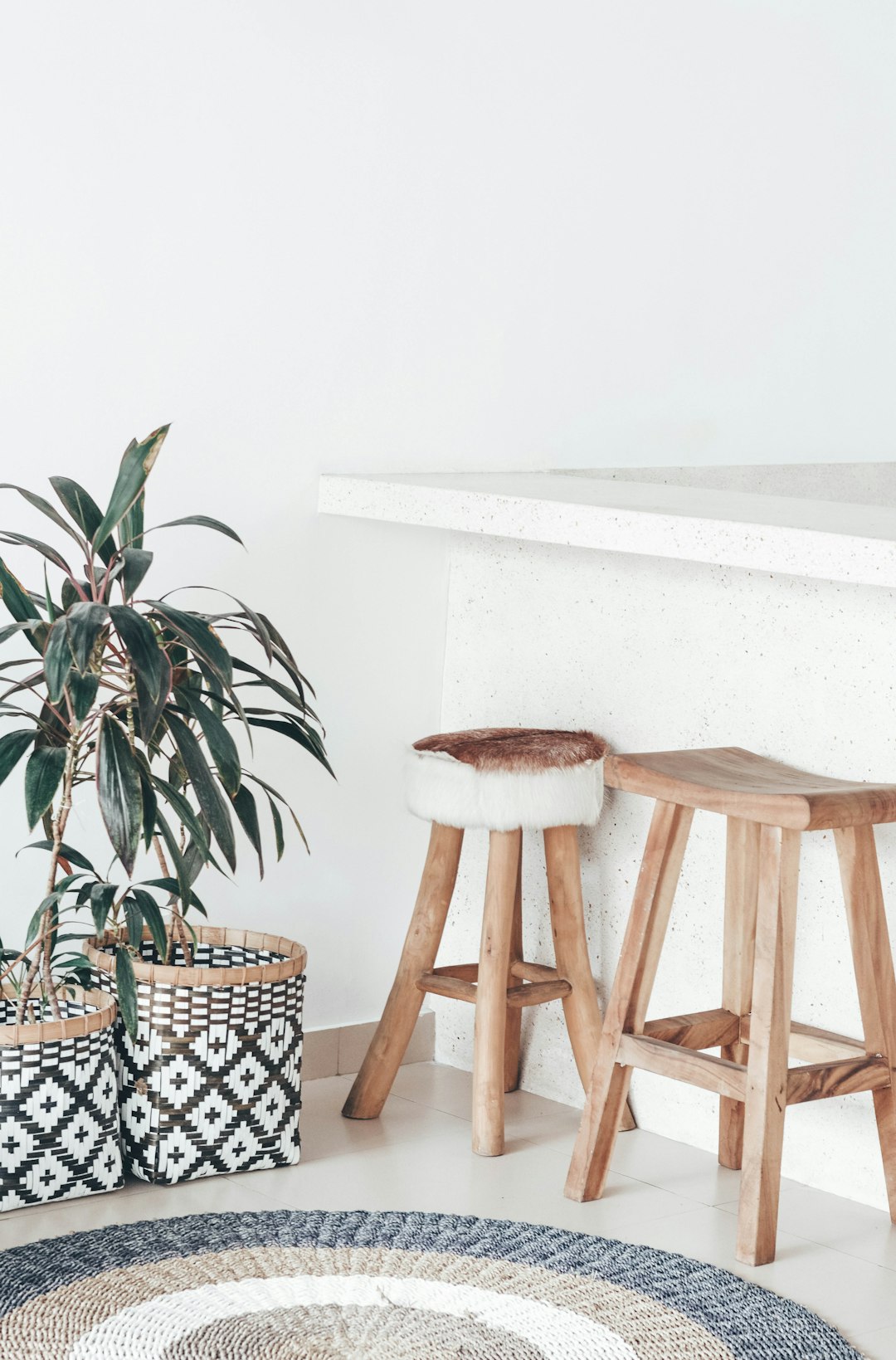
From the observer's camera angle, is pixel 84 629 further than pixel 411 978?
No

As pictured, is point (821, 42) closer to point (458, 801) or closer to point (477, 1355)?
point (458, 801)

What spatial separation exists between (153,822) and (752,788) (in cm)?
86

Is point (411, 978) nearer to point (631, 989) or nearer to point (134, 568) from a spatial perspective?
point (631, 989)

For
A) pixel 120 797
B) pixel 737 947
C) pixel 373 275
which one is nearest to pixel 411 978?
pixel 737 947

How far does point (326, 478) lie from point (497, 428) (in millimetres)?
428

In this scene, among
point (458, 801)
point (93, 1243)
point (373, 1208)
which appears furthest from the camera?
point (458, 801)

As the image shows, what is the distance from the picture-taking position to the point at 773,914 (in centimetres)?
234

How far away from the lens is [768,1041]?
233 centimetres

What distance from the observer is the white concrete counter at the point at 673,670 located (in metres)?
2.58

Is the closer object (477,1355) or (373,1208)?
(477,1355)

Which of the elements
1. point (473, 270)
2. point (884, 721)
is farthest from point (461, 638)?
point (884, 721)

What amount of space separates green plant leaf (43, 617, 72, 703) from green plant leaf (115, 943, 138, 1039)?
17.1 inches

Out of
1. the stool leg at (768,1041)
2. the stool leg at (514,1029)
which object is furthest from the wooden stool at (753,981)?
the stool leg at (514,1029)

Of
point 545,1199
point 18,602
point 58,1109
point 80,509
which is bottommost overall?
point 545,1199
